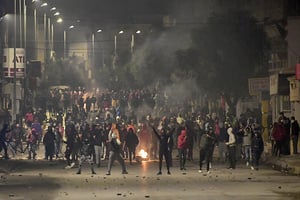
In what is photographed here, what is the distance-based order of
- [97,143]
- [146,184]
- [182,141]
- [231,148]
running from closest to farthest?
[146,184] → [231,148] → [182,141] → [97,143]

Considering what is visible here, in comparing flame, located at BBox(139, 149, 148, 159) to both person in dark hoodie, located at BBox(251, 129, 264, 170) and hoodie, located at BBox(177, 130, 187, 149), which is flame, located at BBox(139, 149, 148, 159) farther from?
person in dark hoodie, located at BBox(251, 129, 264, 170)

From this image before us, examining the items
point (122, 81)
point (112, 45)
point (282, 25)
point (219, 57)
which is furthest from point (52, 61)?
point (112, 45)

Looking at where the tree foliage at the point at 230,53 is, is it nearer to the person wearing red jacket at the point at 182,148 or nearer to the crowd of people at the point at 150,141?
the crowd of people at the point at 150,141

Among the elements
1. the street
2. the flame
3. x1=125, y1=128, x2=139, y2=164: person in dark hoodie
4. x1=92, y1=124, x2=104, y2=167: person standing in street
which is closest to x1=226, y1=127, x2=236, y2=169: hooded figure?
the street

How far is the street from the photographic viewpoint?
19672 millimetres

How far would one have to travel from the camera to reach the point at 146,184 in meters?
23.2

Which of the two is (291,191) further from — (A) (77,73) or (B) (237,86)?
(A) (77,73)

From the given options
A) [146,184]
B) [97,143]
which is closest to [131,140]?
[97,143]

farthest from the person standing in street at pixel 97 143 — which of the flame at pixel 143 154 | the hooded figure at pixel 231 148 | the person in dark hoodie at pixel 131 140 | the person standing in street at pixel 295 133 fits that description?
the person standing in street at pixel 295 133

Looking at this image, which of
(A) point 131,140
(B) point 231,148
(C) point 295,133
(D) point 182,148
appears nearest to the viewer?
(B) point 231,148

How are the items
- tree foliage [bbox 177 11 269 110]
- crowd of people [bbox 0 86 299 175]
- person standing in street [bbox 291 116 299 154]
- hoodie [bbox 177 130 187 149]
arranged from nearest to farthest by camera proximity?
crowd of people [bbox 0 86 299 175] < hoodie [bbox 177 130 187 149] < person standing in street [bbox 291 116 299 154] < tree foliage [bbox 177 11 269 110]

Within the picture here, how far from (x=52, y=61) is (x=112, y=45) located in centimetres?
6172

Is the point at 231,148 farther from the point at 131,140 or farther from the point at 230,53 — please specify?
the point at 230,53

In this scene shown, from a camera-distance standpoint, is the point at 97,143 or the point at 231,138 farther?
the point at 97,143
